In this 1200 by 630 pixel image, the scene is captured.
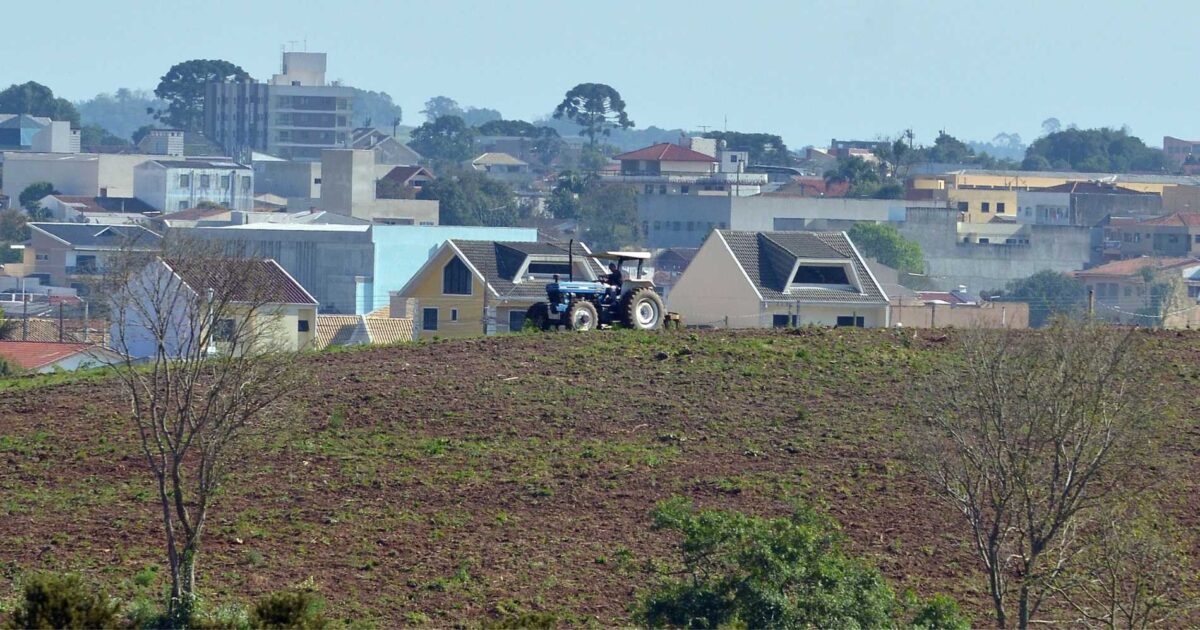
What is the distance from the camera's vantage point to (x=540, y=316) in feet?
101

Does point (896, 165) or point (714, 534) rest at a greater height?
point (896, 165)

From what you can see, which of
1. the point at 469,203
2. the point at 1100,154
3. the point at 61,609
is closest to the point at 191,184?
the point at 469,203

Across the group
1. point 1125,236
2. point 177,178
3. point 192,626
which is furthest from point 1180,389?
point 177,178

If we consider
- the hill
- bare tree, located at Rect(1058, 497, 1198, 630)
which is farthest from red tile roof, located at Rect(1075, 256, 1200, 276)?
bare tree, located at Rect(1058, 497, 1198, 630)

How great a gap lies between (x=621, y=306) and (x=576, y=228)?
3799 inches

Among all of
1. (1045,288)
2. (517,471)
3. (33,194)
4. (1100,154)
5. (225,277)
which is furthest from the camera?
(1100,154)

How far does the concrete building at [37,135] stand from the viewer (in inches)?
6540

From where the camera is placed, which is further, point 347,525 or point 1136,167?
point 1136,167

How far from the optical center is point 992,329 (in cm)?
1834

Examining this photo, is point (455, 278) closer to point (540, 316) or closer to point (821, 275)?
point (821, 275)

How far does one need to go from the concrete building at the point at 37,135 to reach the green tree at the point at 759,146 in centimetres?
5878

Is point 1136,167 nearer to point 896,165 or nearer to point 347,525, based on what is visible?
point 896,165

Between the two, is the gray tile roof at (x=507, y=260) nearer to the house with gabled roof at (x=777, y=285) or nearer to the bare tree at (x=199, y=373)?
the house with gabled roof at (x=777, y=285)

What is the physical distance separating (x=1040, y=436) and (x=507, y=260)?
28.5 meters
